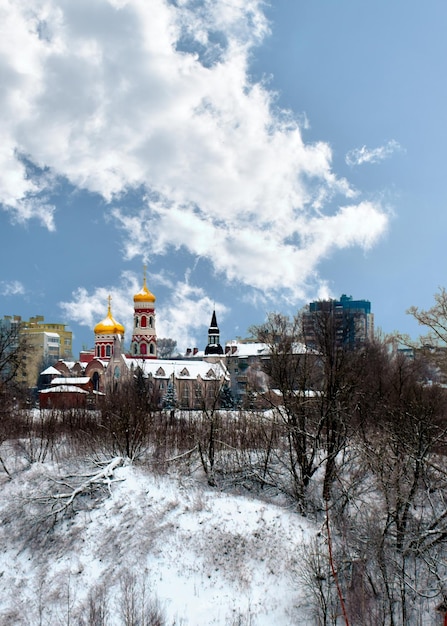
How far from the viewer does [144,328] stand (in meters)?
61.2

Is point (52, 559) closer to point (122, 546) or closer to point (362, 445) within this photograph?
point (122, 546)

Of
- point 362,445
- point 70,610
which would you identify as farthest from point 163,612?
point 362,445

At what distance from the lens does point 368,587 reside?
12672mm

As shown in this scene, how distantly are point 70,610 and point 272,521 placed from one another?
4923mm

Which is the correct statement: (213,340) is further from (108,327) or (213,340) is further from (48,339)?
(48,339)

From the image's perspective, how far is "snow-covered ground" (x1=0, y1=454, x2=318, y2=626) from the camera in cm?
1264

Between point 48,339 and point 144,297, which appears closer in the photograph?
point 144,297

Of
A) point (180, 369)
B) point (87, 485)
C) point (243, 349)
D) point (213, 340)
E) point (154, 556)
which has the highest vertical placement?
point (213, 340)

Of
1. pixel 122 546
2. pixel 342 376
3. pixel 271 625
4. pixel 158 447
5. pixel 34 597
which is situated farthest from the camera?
pixel 158 447

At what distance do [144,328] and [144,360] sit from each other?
8098mm

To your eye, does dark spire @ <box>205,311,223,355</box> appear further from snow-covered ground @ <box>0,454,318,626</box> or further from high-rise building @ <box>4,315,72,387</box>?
snow-covered ground @ <box>0,454,318,626</box>

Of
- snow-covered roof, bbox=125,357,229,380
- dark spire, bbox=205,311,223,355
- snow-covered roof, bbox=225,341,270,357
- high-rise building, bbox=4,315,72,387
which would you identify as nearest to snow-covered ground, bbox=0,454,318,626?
snow-covered roof, bbox=125,357,229,380

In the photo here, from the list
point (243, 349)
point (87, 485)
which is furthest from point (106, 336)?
point (87, 485)

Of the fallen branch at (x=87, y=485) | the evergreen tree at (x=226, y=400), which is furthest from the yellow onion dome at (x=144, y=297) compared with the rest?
the fallen branch at (x=87, y=485)
